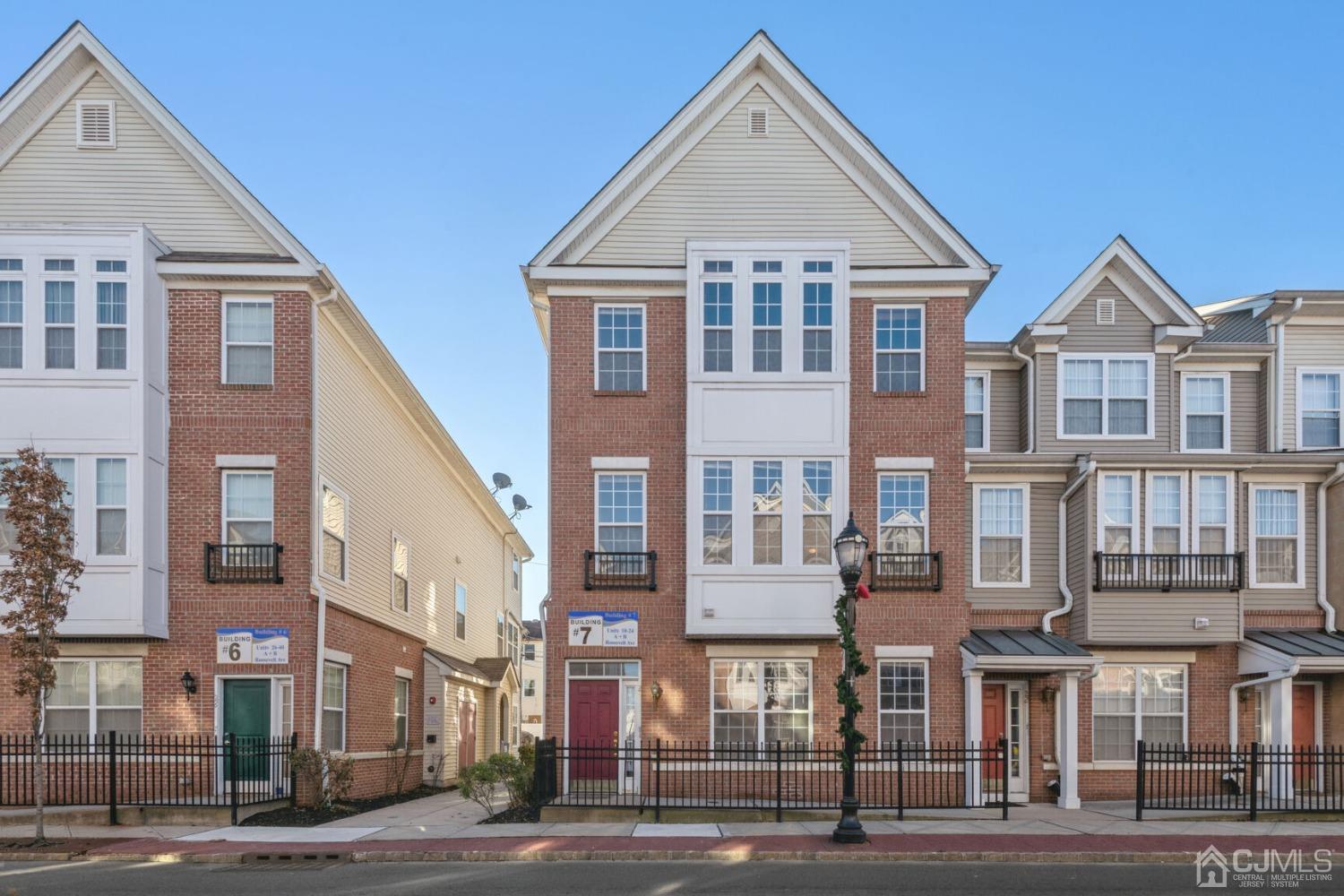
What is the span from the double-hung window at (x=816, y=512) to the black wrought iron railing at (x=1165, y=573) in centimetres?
561

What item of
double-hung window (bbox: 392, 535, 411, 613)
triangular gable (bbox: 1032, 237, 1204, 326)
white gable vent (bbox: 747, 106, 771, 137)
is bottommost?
double-hung window (bbox: 392, 535, 411, 613)

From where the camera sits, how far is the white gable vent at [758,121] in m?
22.8

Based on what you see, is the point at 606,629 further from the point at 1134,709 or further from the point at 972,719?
the point at 1134,709

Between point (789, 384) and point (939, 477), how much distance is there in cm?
349

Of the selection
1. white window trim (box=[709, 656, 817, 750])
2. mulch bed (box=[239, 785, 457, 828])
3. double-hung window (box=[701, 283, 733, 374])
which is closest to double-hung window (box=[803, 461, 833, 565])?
white window trim (box=[709, 656, 817, 750])

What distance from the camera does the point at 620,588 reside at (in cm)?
2181

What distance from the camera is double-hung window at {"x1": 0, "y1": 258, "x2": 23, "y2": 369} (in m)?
20.5

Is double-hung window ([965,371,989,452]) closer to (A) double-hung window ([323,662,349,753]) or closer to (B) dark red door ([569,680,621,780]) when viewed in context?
(B) dark red door ([569,680,621,780])

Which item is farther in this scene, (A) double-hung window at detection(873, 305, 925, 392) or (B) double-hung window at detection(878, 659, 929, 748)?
(A) double-hung window at detection(873, 305, 925, 392)

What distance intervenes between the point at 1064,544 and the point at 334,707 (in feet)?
49.6

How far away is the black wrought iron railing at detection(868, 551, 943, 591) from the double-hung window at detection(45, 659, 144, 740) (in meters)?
13.8

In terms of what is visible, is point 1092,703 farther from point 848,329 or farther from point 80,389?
point 80,389

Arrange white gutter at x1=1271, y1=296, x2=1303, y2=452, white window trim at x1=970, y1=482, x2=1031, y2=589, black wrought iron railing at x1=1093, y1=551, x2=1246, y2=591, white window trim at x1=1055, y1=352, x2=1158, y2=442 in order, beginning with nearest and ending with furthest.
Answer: black wrought iron railing at x1=1093, y1=551, x2=1246, y2=591 → white window trim at x1=970, y1=482, x2=1031, y2=589 → white window trim at x1=1055, y1=352, x2=1158, y2=442 → white gutter at x1=1271, y1=296, x2=1303, y2=452

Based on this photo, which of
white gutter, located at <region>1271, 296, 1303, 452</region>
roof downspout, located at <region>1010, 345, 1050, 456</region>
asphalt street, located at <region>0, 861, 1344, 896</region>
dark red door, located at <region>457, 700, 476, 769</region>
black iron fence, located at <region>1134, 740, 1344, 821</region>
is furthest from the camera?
dark red door, located at <region>457, 700, 476, 769</region>
